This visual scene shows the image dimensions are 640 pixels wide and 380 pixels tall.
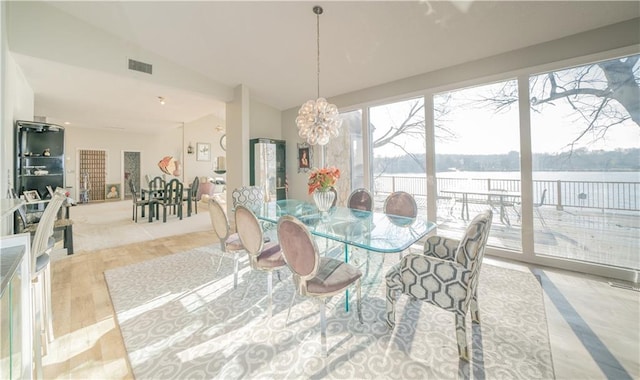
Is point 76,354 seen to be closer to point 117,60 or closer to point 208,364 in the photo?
point 208,364

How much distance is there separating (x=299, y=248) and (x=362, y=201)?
6.52 ft

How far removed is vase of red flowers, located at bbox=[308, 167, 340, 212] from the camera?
282cm

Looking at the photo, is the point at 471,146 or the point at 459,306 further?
the point at 471,146

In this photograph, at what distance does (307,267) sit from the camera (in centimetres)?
167

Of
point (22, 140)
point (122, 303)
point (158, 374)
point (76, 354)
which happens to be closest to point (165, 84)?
point (22, 140)

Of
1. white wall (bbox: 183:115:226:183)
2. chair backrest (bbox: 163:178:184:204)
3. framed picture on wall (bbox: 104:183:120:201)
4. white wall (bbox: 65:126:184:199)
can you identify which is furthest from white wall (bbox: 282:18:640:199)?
framed picture on wall (bbox: 104:183:120:201)

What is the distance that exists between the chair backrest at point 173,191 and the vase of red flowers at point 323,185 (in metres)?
4.83

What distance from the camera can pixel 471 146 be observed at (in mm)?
3701

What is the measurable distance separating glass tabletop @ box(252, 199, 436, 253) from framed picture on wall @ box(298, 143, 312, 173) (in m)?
2.62

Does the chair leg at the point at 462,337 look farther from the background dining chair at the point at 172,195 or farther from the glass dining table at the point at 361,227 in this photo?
the background dining chair at the point at 172,195

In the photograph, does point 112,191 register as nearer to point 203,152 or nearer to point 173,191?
point 203,152

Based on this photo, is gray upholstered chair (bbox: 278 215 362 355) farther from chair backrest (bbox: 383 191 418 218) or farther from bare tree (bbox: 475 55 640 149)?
bare tree (bbox: 475 55 640 149)

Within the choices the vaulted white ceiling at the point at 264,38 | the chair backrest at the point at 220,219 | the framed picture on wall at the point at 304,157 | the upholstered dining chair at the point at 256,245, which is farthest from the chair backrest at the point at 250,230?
the framed picture on wall at the point at 304,157

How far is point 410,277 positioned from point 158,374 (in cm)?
178
